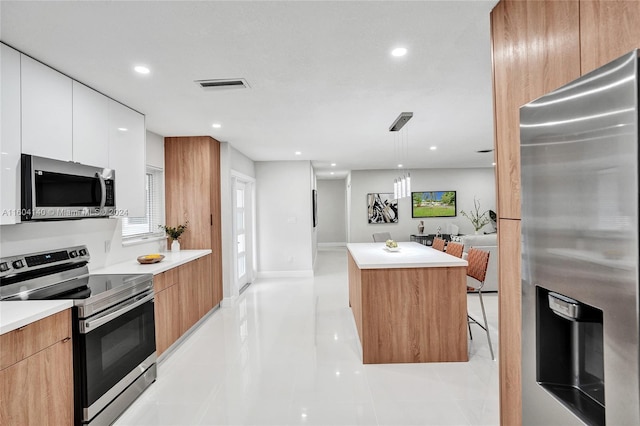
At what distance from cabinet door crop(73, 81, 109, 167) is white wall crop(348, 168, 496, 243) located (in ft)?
22.9

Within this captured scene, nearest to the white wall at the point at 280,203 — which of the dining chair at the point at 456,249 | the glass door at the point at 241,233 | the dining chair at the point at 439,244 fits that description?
the glass door at the point at 241,233

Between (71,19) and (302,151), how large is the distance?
13.9 feet

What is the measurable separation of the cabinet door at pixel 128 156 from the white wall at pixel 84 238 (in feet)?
1.03

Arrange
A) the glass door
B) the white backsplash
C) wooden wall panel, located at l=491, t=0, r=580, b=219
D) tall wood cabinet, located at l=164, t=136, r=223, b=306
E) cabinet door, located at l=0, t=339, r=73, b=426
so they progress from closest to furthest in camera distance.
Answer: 1. wooden wall panel, located at l=491, t=0, r=580, b=219
2. cabinet door, located at l=0, t=339, r=73, b=426
3. the white backsplash
4. tall wood cabinet, located at l=164, t=136, r=223, b=306
5. the glass door

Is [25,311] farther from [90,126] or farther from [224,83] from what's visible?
[224,83]

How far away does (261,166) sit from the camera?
7.02 metres

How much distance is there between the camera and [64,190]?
2389 mm

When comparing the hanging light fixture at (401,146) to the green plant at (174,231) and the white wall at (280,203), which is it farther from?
the green plant at (174,231)

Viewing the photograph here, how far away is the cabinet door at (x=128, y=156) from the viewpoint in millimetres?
3041

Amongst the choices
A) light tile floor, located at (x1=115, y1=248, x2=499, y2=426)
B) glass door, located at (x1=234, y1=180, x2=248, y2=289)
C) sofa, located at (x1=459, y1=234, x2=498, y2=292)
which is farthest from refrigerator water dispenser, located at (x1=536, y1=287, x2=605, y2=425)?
glass door, located at (x1=234, y1=180, x2=248, y2=289)

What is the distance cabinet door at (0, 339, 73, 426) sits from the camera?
5.41ft

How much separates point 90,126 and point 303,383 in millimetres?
2650

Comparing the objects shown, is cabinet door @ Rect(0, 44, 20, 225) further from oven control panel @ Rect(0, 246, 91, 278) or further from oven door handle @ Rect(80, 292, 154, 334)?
oven door handle @ Rect(80, 292, 154, 334)

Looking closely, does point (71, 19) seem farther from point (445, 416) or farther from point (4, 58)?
point (445, 416)
